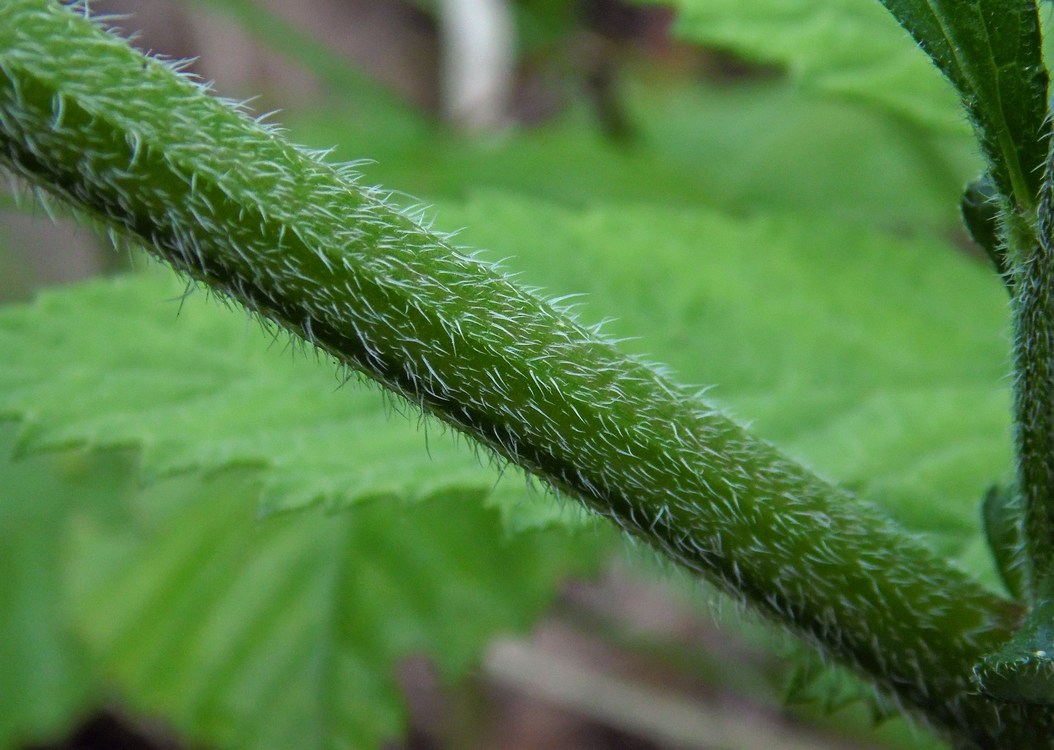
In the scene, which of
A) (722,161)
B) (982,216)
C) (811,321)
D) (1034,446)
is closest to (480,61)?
(722,161)

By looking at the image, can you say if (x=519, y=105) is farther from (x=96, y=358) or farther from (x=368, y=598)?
(x=96, y=358)

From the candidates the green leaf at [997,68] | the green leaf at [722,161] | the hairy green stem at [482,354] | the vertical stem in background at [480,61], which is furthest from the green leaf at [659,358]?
the vertical stem in background at [480,61]

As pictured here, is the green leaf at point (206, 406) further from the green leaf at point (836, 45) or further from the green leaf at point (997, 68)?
the green leaf at point (836, 45)

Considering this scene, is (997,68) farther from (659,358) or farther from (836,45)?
(836,45)

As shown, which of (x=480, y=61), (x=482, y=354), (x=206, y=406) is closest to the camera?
(x=482, y=354)

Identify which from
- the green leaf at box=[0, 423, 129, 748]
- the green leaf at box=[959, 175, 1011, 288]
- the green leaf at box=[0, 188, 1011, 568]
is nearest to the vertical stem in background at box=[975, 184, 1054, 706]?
the green leaf at box=[959, 175, 1011, 288]

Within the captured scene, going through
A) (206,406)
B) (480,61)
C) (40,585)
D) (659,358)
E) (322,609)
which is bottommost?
(40,585)

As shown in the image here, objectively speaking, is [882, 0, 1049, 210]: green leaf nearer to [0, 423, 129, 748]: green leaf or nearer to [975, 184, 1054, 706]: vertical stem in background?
[975, 184, 1054, 706]: vertical stem in background
